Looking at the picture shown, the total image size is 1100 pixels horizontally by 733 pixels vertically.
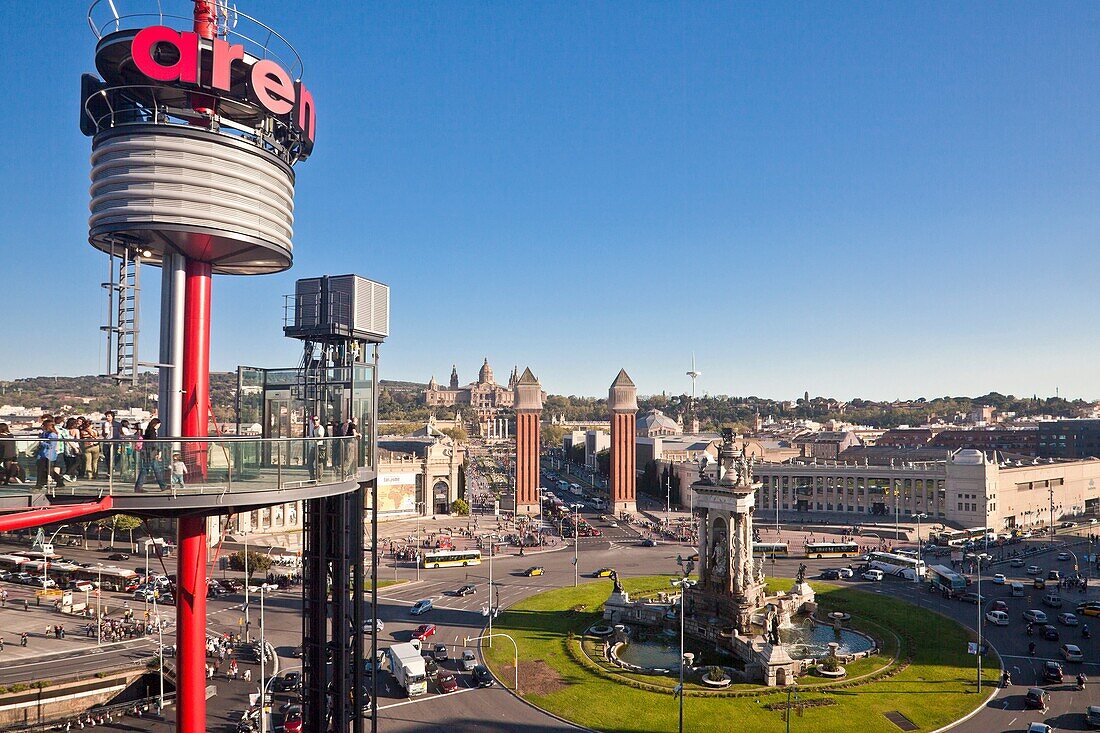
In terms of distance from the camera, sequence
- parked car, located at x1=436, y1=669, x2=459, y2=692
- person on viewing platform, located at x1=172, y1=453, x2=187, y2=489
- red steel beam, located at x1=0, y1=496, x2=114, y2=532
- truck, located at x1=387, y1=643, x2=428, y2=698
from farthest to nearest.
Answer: parked car, located at x1=436, y1=669, x2=459, y2=692 < truck, located at x1=387, y1=643, x2=428, y2=698 < person on viewing platform, located at x1=172, y1=453, x2=187, y2=489 < red steel beam, located at x1=0, y1=496, x2=114, y2=532

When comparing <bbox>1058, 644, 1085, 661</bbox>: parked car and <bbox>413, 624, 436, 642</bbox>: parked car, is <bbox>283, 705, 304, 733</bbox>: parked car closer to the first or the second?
<bbox>413, 624, 436, 642</bbox>: parked car

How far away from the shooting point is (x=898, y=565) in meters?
80.1

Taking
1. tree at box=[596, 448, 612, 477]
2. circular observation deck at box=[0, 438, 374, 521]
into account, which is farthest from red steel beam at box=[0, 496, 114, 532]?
tree at box=[596, 448, 612, 477]

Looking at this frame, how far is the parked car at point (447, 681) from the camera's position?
43219mm

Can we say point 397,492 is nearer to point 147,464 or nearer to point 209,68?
point 209,68

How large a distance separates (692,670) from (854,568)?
42.3 metres

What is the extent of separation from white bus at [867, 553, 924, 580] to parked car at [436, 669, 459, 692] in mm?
50570

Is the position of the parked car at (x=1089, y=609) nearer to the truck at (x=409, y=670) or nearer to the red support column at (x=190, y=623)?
the truck at (x=409, y=670)

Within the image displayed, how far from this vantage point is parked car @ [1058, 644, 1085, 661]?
4738 cm

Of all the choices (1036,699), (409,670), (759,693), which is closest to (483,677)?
(409,670)

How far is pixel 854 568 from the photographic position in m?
81.1

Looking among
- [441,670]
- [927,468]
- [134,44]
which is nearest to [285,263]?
[134,44]

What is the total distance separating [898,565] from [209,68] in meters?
81.5

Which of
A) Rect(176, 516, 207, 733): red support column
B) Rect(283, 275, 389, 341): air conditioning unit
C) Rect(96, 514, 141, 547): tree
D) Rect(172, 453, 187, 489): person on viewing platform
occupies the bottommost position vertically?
Rect(96, 514, 141, 547): tree
